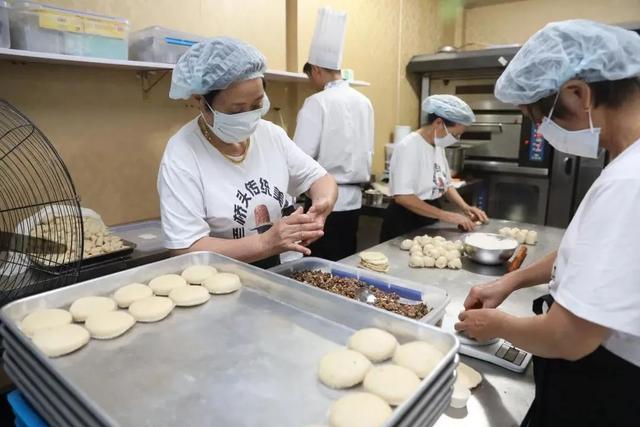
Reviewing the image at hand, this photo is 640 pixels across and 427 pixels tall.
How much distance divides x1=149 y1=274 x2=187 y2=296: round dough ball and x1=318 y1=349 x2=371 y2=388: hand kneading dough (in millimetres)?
423

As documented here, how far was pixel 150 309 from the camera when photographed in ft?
2.82

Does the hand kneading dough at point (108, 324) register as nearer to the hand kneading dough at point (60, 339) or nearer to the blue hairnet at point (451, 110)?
the hand kneading dough at point (60, 339)

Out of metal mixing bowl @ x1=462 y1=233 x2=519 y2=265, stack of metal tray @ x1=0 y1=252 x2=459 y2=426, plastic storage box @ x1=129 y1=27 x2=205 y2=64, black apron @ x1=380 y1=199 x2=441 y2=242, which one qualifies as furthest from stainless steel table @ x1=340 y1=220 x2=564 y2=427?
plastic storage box @ x1=129 y1=27 x2=205 y2=64

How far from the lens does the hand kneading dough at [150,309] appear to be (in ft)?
2.79

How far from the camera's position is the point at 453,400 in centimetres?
83

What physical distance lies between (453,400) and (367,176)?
207 cm

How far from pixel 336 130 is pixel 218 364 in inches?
81.3

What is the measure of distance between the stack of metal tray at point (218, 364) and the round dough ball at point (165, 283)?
0.22 ft

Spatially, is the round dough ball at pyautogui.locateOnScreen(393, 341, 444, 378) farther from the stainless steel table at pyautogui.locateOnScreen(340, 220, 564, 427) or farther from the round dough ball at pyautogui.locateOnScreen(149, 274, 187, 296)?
the round dough ball at pyautogui.locateOnScreen(149, 274, 187, 296)

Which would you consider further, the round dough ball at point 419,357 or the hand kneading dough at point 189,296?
the hand kneading dough at point 189,296

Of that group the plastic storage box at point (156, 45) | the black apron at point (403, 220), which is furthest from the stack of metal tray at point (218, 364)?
the black apron at point (403, 220)

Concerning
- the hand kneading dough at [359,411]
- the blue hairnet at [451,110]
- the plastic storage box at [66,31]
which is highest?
the plastic storage box at [66,31]

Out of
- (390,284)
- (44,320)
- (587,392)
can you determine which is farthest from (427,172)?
(44,320)

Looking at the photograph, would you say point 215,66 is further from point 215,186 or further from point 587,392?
point 587,392
